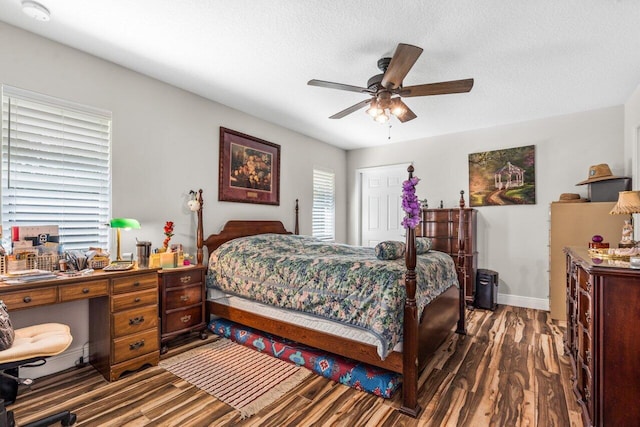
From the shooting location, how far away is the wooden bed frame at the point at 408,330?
2086 millimetres

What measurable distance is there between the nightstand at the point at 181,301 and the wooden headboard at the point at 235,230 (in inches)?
12.7

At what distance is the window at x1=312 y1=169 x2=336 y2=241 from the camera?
551cm

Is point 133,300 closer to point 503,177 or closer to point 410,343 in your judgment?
point 410,343

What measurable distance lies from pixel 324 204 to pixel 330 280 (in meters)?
3.31

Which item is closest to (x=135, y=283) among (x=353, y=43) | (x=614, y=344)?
(x=353, y=43)

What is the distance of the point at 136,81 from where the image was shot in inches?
121

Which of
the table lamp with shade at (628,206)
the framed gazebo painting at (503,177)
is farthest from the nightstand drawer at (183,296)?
the framed gazebo painting at (503,177)

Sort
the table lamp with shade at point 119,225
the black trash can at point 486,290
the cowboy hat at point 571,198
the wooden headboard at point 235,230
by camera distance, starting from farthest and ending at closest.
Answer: the black trash can at point 486,290
the cowboy hat at point 571,198
the wooden headboard at point 235,230
the table lamp with shade at point 119,225

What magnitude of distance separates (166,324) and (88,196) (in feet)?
4.47

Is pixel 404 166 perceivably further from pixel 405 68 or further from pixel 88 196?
pixel 88 196

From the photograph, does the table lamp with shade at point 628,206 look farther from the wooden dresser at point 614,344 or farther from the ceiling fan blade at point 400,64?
the ceiling fan blade at point 400,64

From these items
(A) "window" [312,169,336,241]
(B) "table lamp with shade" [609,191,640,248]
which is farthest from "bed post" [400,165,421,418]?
(A) "window" [312,169,336,241]

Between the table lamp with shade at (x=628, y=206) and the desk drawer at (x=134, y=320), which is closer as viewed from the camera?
the table lamp with shade at (x=628, y=206)

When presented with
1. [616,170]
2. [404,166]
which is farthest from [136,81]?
[616,170]
